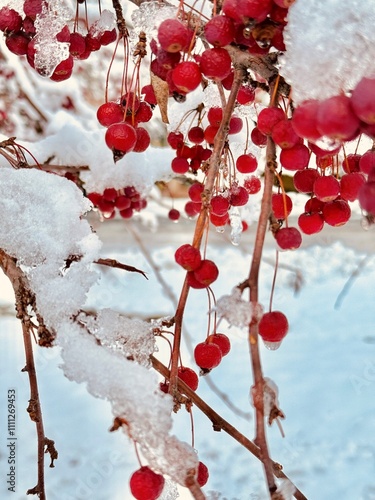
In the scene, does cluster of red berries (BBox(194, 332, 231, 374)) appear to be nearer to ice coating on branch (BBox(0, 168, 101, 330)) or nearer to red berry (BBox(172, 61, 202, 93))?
ice coating on branch (BBox(0, 168, 101, 330))

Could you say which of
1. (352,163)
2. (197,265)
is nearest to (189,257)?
(197,265)

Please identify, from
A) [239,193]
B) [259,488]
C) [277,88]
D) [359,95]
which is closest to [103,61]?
[259,488]

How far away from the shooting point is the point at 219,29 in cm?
49

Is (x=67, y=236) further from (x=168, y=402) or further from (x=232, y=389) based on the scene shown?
(x=232, y=389)

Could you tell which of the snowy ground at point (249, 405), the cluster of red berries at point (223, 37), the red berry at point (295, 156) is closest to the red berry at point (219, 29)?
the cluster of red berries at point (223, 37)

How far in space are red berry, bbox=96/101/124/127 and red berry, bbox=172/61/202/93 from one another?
0.20 metres

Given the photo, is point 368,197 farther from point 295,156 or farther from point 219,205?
point 219,205

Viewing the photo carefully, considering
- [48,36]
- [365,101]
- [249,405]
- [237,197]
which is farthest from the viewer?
[249,405]

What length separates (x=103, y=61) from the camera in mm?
2746

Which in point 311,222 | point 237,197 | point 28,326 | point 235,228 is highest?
point 235,228

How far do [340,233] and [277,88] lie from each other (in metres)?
4.02

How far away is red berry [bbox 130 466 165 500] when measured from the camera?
19.5 inches

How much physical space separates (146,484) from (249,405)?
1.86m

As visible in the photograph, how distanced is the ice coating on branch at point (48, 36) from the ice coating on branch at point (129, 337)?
1.06 feet
